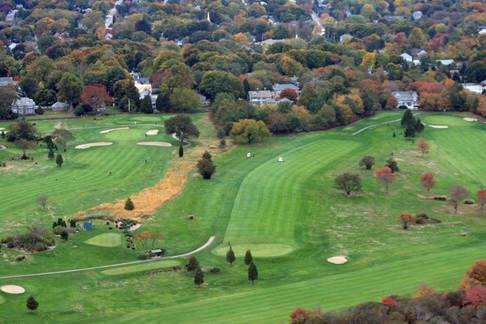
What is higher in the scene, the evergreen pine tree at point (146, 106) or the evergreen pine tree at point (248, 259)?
the evergreen pine tree at point (146, 106)

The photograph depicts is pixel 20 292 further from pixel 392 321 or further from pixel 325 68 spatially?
pixel 325 68

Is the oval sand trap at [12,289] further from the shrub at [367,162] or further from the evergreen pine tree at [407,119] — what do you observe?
the evergreen pine tree at [407,119]

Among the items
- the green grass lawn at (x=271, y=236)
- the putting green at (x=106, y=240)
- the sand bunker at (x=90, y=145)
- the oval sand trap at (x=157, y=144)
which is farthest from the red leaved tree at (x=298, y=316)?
the sand bunker at (x=90, y=145)

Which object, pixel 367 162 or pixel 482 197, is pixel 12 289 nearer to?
pixel 482 197

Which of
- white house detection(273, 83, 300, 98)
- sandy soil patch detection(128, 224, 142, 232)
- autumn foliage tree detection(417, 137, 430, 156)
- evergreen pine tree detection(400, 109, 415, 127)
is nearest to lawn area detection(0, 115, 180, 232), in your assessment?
sandy soil patch detection(128, 224, 142, 232)

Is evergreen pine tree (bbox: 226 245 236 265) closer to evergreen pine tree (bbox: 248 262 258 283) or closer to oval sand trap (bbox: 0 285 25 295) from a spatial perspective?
evergreen pine tree (bbox: 248 262 258 283)

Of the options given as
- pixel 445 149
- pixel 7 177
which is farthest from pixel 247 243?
pixel 445 149

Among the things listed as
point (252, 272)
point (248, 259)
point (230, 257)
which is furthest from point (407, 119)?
point (252, 272)
